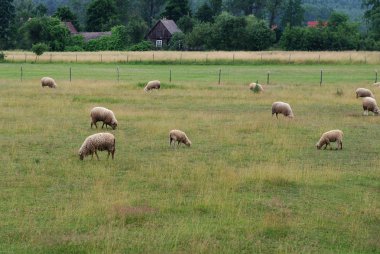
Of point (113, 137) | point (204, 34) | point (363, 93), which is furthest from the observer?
point (204, 34)

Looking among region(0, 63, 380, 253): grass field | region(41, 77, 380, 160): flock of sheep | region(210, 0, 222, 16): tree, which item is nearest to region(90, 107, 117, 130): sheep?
region(41, 77, 380, 160): flock of sheep

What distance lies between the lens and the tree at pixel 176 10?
124 metres

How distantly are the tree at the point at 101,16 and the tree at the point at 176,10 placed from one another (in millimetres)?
10900

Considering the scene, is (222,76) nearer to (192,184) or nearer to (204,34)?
(192,184)

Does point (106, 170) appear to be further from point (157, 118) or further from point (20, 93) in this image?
point (20, 93)

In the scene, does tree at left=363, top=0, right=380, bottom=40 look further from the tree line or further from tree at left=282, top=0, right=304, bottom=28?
tree at left=282, top=0, right=304, bottom=28

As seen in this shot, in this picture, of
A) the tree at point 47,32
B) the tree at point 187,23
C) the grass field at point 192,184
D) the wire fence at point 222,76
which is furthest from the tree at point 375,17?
the grass field at point 192,184

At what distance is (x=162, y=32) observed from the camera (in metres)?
114

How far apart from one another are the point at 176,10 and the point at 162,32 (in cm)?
1101

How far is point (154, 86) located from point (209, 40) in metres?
60.5

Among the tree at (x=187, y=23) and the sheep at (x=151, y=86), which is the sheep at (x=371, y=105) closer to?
the sheep at (x=151, y=86)

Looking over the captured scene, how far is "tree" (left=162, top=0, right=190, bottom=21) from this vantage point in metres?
124

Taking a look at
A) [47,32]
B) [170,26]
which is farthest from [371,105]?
[170,26]

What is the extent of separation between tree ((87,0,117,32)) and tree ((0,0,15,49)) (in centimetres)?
2241
